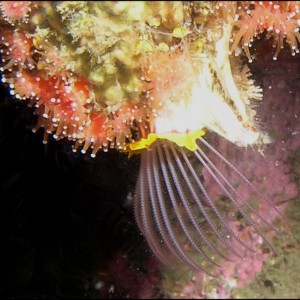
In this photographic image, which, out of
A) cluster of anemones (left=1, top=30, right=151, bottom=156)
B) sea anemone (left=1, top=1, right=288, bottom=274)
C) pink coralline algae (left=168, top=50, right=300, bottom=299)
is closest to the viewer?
sea anemone (left=1, top=1, right=288, bottom=274)

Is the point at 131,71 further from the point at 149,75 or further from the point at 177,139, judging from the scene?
the point at 177,139

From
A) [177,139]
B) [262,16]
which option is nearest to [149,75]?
[177,139]

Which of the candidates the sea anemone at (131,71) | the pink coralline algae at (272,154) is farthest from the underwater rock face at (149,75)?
the pink coralline algae at (272,154)

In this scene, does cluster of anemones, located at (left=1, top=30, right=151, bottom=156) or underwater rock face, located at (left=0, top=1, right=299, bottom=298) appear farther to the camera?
cluster of anemones, located at (left=1, top=30, right=151, bottom=156)

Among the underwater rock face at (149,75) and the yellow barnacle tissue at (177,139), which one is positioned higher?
the underwater rock face at (149,75)

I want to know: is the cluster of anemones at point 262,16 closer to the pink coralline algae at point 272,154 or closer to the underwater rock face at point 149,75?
the underwater rock face at point 149,75

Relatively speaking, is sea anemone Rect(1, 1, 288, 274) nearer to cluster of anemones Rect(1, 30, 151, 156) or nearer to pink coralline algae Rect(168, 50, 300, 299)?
cluster of anemones Rect(1, 30, 151, 156)

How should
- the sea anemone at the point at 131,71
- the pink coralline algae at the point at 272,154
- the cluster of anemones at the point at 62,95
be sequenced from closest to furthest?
the sea anemone at the point at 131,71, the cluster of anemones at the point at 62,95, the pink coralline algae at the point at 272,154

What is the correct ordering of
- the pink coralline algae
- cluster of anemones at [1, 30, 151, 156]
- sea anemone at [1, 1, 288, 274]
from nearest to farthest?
sea anemone at [1, 1, 288, 274] < cluster of anemones at [1, 30, 151, 156] < the pink coralline algae

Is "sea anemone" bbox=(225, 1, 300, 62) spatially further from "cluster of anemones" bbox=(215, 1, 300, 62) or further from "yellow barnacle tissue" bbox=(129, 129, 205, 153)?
"yellow barnacle tissue" bbox=(129, 129, 205, 153)

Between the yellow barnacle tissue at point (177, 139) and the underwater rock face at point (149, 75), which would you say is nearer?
the underwater rock face at point (149, 75)

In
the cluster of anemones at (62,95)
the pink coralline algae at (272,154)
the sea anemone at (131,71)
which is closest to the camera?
the sea anemone at (131,71)

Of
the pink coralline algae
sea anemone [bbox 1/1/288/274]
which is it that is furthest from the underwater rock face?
the pink coralline algae

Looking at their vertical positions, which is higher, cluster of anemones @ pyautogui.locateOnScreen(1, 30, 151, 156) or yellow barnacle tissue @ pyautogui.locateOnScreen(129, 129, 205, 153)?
cluster of anemones @ pyautogui.locateOnScreen(1, 30, 151, 156)
